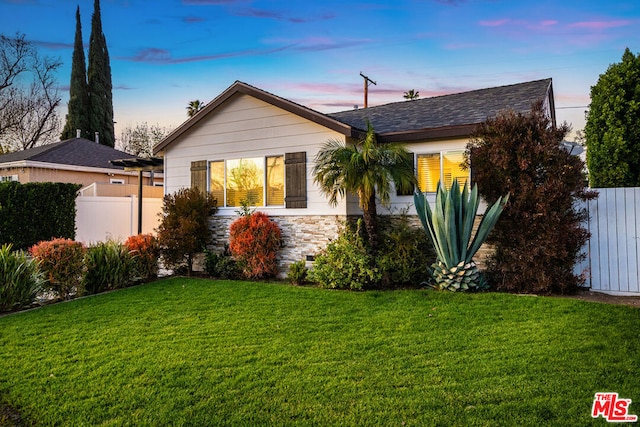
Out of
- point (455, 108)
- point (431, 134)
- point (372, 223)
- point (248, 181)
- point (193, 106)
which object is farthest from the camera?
point (193, 106)

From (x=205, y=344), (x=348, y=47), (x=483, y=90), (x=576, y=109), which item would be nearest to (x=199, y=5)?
(x=348, y=47)

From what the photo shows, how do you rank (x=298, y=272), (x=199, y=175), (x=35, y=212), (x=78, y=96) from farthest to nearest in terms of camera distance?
(x=78, y=96) → (x=35, y=212) → (x=199, y=175) → (x=298, y=272)

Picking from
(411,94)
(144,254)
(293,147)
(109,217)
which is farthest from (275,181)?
(411,94)

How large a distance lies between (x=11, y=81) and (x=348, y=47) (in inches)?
788

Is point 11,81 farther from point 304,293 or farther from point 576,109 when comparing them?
point 576,109

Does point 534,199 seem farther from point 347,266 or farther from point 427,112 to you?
point 427,112

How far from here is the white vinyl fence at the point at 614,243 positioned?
22.4ft

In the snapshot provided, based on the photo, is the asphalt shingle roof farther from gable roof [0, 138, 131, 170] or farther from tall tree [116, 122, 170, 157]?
tall tree [116, 122, 170, 157]

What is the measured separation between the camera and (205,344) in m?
4.80

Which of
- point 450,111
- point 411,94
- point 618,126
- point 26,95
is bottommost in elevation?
point 618,126

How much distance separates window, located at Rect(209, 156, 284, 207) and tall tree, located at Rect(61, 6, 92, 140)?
67.8 ft

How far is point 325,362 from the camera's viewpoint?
4148 mm

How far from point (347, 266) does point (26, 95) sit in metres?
24.7

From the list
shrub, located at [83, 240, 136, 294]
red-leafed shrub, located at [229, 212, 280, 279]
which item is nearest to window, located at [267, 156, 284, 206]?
red-leafed shrub, located at [229, 212, 280, 279]
